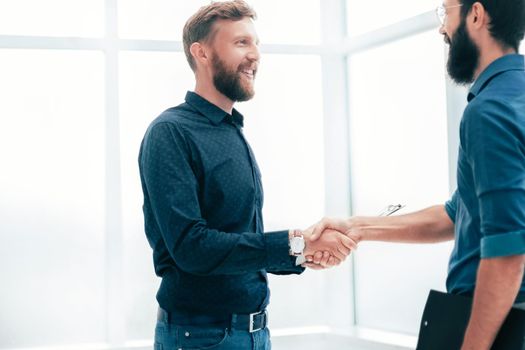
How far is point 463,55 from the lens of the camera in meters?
1.72

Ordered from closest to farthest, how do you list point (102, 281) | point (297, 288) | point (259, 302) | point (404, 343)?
1. point (259, 302)
2. point (404, 343)
3. point (102, 281)
4. point (297, 288)

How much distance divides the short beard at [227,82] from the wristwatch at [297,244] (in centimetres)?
52

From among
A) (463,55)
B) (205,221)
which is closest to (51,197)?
(205,221)

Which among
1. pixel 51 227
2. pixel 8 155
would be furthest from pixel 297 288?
pixel 8 155

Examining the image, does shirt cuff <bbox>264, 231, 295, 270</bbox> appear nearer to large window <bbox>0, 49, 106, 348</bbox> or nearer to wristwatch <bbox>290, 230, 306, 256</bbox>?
wristwatch <bbox>290, 230, 306, 256</bbox>

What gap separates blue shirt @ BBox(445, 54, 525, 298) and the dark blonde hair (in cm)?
104

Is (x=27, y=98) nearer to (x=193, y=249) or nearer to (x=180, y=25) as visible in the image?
(x=180, y=25)

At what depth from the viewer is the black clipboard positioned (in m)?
1.47

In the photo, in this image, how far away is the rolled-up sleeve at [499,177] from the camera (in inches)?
56.1

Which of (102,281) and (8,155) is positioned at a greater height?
(8,155)

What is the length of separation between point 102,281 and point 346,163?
1325 millimetres

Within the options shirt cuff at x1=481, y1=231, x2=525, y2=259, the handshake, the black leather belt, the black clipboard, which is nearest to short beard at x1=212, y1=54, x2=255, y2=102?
the handshake

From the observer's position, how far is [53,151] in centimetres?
317

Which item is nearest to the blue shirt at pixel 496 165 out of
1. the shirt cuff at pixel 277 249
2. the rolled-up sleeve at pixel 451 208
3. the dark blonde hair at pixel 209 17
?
the rolled-up sleeve at pixel 451 208
